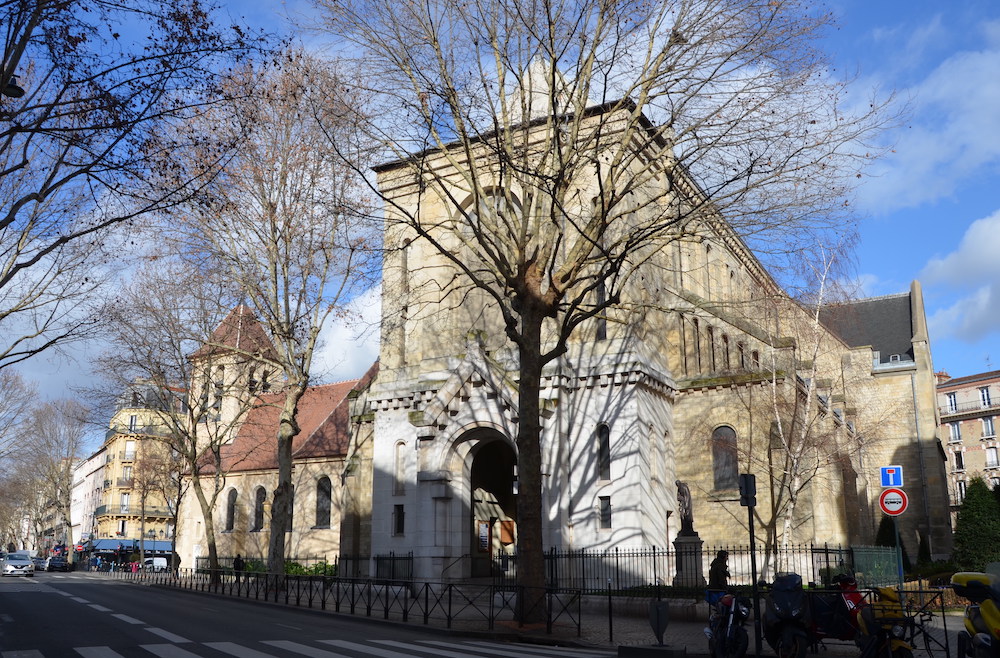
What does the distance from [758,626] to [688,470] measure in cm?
1579

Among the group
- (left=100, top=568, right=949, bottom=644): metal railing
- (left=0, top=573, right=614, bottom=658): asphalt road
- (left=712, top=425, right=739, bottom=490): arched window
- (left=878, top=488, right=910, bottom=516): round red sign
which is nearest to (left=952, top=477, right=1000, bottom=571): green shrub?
(left=100, top=568, right=949, bottom=644): metal railing

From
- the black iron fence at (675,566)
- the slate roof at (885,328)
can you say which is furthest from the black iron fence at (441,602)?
the slate roof at (885,328)

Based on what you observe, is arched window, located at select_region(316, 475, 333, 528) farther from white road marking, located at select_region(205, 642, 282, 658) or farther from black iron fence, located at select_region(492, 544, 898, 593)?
white road marking, located at select_region(205, 642, 282, 658)

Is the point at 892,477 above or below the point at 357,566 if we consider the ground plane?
above

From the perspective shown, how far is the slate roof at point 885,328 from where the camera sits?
49.4m

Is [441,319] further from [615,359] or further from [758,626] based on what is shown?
[758,626]

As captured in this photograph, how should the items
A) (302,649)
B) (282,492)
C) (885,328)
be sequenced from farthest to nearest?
(885,328) < (282,492) < (302,649)

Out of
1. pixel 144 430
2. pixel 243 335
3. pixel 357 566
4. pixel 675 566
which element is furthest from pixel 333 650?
pixel 144 430

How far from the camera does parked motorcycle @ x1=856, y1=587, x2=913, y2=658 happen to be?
9.72 m

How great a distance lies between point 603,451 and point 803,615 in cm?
1389

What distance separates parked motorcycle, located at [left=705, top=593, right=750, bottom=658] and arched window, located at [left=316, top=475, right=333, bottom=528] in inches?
1228

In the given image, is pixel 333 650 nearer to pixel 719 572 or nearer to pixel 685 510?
pixel 719 572

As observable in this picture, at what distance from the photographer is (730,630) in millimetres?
11711

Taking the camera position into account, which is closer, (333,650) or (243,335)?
(333,650)
